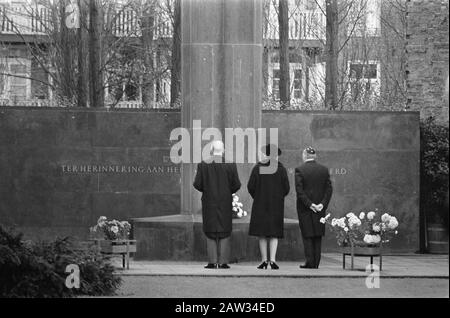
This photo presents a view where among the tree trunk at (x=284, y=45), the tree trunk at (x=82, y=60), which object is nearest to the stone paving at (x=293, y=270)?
the tree trunk at (x=284, y=45)

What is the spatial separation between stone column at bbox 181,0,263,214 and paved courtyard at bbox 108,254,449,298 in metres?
2.60

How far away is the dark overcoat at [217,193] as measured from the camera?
19953 mm

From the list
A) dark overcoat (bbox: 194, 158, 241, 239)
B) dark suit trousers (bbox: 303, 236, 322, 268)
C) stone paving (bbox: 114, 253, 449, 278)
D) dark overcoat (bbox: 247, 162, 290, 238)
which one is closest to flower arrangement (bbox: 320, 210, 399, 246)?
dark suit trousers (bbox: 303, 236, 322, 268)

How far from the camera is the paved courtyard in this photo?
52.1ft

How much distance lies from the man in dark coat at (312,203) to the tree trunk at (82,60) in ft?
55.0

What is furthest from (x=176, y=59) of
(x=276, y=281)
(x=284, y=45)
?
(x=276, y=281)

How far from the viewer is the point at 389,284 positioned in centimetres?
1756

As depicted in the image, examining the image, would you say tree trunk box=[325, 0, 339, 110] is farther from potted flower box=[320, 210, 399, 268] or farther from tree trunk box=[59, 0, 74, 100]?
potted flower box=[320, 210, 399, 268]

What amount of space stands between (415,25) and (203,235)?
30.5 ft

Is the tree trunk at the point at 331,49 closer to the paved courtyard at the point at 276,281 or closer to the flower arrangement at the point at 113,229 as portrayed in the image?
the paved courtyard at the point at 276,281

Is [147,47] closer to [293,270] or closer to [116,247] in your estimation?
[116,247]

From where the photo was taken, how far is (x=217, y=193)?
20047mm

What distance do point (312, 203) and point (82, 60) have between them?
19845mm
